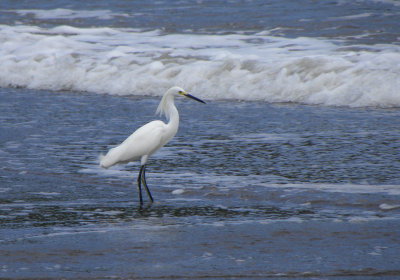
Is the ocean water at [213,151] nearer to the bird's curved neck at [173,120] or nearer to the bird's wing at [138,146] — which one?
the bird's wing at [138,146]

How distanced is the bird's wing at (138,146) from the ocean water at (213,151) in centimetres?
23

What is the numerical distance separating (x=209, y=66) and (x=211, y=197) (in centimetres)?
645

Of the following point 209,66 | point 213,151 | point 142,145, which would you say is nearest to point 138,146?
point 142,145

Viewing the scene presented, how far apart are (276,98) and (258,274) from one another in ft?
22.2

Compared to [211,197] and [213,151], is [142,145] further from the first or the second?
[213,151]

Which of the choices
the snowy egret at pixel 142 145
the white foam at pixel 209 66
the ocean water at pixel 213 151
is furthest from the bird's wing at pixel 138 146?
the white foam at pixel 209 66

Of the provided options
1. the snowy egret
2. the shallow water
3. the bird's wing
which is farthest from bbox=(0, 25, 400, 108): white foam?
the bird's wing

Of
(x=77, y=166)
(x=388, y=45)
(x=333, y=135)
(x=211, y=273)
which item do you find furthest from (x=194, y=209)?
(x=388, y=45)

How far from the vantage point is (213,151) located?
22.6 feet

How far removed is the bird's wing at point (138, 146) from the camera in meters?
5.81

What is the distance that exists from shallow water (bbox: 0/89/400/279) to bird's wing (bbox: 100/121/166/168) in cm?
23

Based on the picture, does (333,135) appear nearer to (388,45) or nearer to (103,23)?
(388,45)

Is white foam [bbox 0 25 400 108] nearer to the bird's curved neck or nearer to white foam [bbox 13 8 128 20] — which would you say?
white foam [bbox 13 8 128 20]

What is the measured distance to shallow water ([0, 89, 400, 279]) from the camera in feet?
12.3
